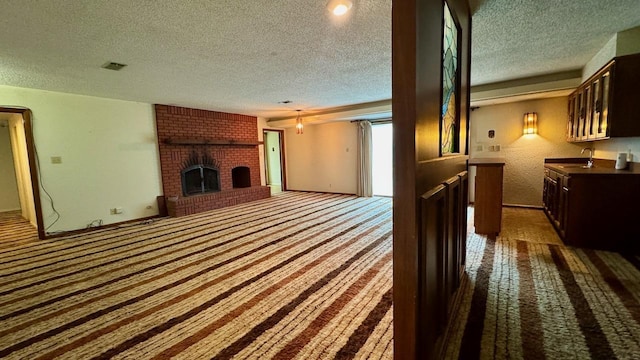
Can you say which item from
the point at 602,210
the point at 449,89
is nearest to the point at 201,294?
the point at 449,89

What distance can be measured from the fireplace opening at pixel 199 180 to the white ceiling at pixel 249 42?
83.4 inches

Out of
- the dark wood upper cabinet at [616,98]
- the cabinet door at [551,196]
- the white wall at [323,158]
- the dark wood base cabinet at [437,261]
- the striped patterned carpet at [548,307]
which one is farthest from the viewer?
the white wall at [323,158]

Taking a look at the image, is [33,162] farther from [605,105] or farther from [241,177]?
[605,105]

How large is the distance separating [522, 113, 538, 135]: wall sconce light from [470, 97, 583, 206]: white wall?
0.08 m

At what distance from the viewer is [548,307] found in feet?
6.05

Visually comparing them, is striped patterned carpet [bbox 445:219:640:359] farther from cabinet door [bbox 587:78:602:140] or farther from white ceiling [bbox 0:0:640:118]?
white ceiling [bbox 0:0:640:118]

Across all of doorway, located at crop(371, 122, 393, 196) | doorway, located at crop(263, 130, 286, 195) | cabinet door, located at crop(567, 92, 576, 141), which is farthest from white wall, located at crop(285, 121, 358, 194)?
cabinet door, located at crop(567, 92, 576, 141)

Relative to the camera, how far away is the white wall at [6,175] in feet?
19.5

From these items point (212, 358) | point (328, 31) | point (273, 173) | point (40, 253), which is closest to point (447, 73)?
point (328, 31)

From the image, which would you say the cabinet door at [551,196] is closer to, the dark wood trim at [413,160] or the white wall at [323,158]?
the dark wood trim at [413,160]

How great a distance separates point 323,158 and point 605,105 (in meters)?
5.67

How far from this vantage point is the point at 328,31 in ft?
7.44

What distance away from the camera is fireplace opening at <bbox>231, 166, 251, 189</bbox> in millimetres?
6941

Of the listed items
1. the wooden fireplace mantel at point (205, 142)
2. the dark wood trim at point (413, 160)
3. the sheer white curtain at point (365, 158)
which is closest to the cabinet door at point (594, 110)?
the dark wood trim at point (413, 160)
